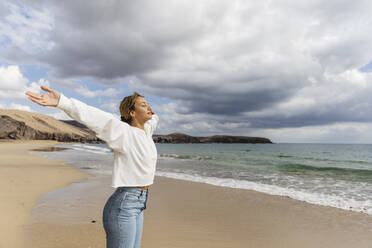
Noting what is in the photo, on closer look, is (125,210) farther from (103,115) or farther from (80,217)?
(80,217)

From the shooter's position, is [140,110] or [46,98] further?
[140,110]

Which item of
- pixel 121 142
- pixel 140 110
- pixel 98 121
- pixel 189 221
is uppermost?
pixel 140 110

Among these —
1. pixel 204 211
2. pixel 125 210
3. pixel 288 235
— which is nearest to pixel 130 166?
pixel 125 210

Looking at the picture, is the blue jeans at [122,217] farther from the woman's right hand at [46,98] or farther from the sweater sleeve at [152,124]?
the woman's right hand at [46,98]

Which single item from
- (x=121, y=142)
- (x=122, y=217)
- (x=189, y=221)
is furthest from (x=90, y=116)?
(x=189, y=221)

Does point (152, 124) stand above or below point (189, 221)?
above

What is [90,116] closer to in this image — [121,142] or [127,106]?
[121,142]

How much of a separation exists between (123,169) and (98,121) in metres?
0.45

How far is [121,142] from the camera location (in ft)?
6.12

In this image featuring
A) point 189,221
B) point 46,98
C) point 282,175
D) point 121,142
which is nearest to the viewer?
point 46,98

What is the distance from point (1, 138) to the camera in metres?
65.6

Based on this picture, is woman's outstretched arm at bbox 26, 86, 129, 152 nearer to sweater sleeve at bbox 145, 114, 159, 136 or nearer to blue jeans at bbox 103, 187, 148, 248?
blue jeans at bbox 103, 187, 148, 248

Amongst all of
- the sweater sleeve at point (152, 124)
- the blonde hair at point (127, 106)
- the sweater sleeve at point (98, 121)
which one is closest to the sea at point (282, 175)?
the sweater sleeve at point (152, 124)

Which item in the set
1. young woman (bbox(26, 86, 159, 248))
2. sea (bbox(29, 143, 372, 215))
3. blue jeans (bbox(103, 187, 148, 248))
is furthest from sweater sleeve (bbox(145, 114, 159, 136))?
sea (bbox(29, 143, 372, 215))
